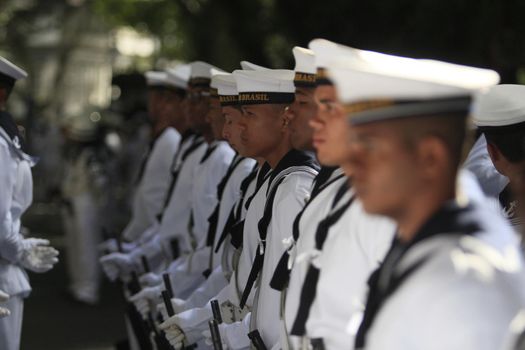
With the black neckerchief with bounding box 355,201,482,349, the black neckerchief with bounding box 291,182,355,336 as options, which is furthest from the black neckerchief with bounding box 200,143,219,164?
the black neckerchief with bounding box 355,201,482,349

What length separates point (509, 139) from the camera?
4.79m

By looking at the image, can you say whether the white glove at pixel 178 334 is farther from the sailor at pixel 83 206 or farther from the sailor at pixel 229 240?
the sailor at pixel 83 206

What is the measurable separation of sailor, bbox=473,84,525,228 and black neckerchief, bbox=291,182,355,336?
1.33 m

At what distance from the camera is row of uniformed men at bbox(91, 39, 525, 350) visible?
95.6 inches

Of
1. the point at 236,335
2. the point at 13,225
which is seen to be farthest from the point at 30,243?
the point at 236,335

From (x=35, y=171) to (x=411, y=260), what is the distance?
2215 cm

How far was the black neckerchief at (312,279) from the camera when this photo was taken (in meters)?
3.42

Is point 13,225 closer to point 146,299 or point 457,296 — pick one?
point 146,299

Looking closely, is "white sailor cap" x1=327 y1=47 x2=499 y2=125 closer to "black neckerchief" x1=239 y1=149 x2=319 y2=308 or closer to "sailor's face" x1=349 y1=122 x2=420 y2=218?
"sailor's face" x1=349 y1=122 x2=420 y2=218

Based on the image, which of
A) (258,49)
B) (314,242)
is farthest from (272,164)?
(258,49)

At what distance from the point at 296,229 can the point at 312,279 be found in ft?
1.69

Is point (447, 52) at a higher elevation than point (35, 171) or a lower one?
higher

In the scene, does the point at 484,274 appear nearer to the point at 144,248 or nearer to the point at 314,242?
the point at 314,242

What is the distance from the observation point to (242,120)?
525 cm
